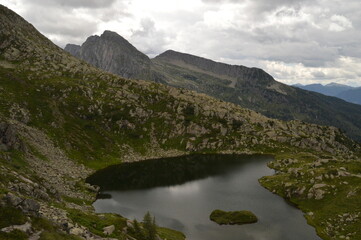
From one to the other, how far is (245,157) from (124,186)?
91364mm

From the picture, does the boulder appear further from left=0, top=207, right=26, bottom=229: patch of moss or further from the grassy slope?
the grassy slope

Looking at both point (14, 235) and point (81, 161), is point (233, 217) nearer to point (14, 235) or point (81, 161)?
point (14, 235)

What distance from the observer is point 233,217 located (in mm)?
82938

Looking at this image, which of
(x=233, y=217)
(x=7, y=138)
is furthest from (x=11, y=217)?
(x=7, y=138)

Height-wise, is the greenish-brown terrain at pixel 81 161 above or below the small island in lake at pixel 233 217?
above

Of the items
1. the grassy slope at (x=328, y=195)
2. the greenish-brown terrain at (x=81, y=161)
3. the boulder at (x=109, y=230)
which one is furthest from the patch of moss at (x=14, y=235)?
the grassy slope at (x=328, y=195)

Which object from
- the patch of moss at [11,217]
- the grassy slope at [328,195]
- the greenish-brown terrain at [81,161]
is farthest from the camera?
the grassy slope at [328,195]

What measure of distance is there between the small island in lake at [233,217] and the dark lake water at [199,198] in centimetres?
206

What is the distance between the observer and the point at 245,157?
587 feet

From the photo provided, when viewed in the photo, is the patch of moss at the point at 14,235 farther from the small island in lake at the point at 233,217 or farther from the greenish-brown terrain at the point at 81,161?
the small island in lake at the point at 233,217

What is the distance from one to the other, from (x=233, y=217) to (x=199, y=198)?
68.5 feet

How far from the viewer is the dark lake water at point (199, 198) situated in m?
76.6

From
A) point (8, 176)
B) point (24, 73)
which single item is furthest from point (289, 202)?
point (24, 73)

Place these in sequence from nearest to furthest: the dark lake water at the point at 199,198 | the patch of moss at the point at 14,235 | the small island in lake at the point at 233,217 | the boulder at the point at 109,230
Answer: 1. the patch of moss at the point at 14,235
2. the boulder at the point at 109,230
3. the dark lake water at the point at 199,198
4. the small island in lake at the point at 233,217
